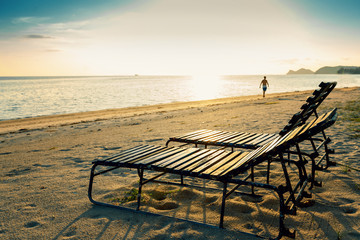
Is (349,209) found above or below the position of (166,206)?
above

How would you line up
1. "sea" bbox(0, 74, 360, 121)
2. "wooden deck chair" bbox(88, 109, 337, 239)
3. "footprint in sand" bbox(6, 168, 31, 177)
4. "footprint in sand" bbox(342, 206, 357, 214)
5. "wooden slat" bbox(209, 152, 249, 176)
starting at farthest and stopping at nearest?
"sea" bbox(0, 74, 360, 121), "footprint in sand" bbox(6, 168, 31, 177), "footprint in sand" bbox(342, 206, 357, 214), "wooden slat" bbox(209, 152, 249, 176), "wooden deck chair" bbox(88, 109, 337, 239)

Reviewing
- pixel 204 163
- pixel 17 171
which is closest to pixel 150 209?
pixel 204 163

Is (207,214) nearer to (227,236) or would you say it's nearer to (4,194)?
(227,236)

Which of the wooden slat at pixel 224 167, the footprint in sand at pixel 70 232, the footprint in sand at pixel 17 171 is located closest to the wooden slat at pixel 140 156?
the footprint in sand at pixel 70 232

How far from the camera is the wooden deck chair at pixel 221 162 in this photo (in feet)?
8.36

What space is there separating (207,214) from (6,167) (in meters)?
4.98

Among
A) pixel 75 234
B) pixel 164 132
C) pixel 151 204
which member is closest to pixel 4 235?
pixel 75 234

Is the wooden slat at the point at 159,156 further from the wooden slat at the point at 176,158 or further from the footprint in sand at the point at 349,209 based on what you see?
the footprint in sand at the point at 349,209

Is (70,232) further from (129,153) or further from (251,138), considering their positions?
(251,138)

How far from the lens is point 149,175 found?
4.81m

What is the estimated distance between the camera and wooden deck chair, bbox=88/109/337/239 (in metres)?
2.55

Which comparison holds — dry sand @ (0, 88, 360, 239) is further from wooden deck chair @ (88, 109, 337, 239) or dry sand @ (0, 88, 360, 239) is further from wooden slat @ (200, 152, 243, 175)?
wooden slat @ (200, 152, 243, 175)

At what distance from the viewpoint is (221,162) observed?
3.31 meters

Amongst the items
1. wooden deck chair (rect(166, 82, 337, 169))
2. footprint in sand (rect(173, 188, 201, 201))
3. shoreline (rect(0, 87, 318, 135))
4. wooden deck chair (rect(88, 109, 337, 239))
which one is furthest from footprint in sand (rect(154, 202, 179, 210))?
shoreline (rect(0, 87, 318, 135))
